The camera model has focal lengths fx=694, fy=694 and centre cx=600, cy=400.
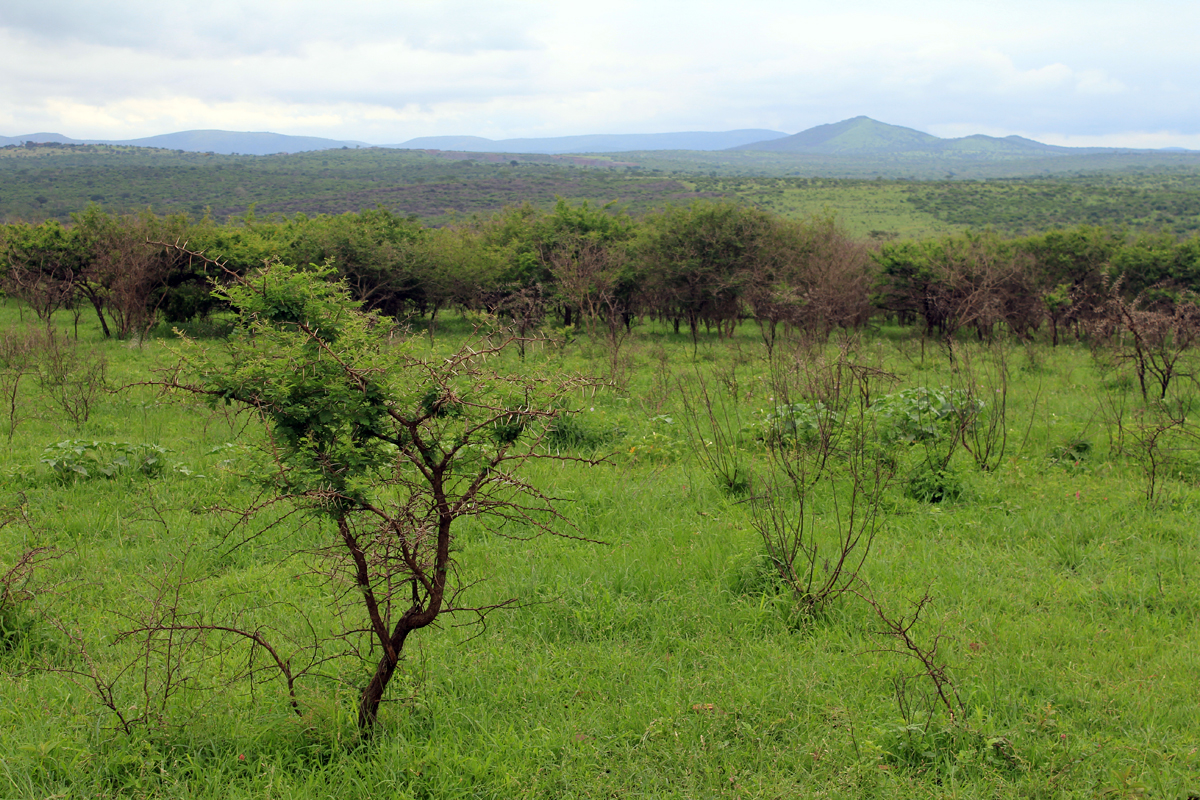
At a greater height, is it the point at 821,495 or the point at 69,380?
the point at 69,380

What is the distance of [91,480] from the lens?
21.2ft

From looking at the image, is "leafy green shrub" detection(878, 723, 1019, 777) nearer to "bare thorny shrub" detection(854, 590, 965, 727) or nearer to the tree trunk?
"bare thorny shrub" detection(854, 590, 965, 727)

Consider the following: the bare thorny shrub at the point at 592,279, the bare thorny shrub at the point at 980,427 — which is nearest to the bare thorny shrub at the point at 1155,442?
the bare thorny shrub at the point at 980,427

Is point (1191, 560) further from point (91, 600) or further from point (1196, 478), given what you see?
point (91, 600)

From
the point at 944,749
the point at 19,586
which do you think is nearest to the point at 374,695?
the point at 944,749

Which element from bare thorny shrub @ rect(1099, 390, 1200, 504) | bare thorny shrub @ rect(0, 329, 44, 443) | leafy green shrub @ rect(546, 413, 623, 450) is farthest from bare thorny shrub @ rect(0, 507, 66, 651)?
bare thorny shrub @ rect(1099, 390, 1200, 504)

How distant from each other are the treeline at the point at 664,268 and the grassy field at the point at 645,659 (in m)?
13.0

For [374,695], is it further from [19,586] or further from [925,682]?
[19,586]

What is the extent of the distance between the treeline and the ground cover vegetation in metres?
11.3

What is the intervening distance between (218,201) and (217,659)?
7860cm

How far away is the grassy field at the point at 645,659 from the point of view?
2.99 meters

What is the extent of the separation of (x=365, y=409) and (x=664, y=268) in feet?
64.6

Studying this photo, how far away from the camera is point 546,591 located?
461cm

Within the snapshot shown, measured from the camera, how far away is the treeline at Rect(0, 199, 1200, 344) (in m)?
19.1
